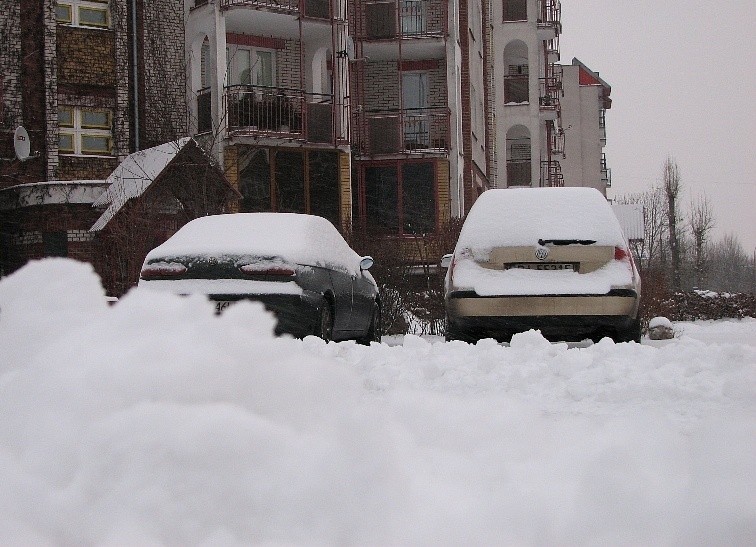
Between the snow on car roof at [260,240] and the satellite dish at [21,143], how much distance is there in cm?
1736

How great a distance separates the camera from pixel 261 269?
10195mm

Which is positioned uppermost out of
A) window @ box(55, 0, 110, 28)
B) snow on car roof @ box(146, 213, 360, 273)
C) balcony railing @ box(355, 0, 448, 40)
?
balcony railing @ box(355, 0, 448, 40)

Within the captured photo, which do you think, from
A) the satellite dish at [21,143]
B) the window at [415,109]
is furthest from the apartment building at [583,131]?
the satellite dish at [21,143]

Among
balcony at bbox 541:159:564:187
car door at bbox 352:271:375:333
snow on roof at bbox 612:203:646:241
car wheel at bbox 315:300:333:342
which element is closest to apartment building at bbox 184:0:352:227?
car door at bbox 352:271:375:333

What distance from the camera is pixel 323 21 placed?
31312 mm

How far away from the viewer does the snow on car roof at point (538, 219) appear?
10.7m

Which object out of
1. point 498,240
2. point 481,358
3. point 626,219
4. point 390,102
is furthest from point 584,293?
point 626,219

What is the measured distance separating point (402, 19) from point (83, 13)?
9.78 metres

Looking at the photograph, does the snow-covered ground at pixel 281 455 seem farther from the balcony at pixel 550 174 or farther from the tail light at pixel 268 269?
the balcony at pixel 550 174

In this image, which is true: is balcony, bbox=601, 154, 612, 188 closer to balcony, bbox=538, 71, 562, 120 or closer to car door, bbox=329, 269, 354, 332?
balcony, bbox=538, 71, 562, 120

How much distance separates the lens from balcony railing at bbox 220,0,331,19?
1159 inches

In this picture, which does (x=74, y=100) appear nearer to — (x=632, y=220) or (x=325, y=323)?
(x=325, y=323)

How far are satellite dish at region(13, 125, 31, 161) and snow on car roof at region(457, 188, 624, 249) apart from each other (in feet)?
61.8

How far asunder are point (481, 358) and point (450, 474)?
14.6 ft
